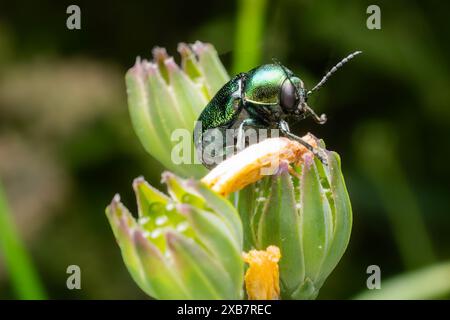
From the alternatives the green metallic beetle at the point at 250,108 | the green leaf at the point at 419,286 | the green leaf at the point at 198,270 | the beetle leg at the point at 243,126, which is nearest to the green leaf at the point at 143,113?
the green metallic beetle at the point at 250,108

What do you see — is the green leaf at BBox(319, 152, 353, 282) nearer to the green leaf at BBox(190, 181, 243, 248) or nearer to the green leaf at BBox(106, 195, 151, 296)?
the green leaf at BBox(190, 181, 243, 248)

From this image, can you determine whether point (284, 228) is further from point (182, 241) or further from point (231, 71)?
point (231, 71)

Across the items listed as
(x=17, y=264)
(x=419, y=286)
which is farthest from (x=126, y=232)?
(x=419, y=286)

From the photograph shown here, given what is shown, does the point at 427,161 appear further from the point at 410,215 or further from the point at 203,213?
the point at 203,213

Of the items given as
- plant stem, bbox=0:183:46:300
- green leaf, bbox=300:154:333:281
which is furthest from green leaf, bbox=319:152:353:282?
plant stem, bbox=0:183:46:300
